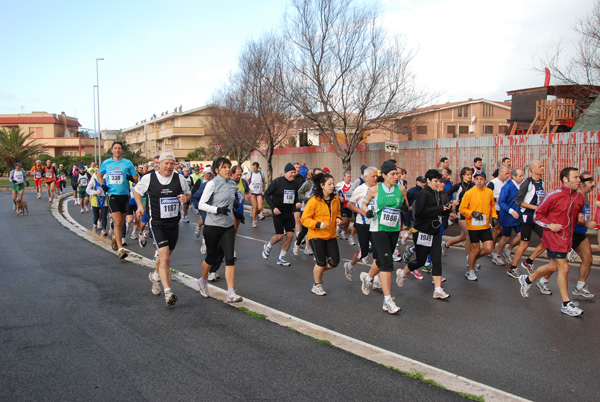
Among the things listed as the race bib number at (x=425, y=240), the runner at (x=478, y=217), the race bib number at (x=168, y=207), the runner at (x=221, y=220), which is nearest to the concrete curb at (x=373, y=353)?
the runner at (x=221, y=220)

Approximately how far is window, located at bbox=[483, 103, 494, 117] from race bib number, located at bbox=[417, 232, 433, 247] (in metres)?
47.9

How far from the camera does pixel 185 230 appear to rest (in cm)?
1502

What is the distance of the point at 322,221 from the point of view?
7316 millimetres

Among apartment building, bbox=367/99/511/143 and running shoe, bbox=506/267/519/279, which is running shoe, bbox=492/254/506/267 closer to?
running shoe, bbox=506/267/519/279

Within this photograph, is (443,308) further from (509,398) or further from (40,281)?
(40,281)

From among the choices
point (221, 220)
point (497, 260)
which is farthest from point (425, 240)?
point (497, 260)

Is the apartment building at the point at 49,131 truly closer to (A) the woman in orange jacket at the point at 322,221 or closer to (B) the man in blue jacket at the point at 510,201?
(B) the man in blue jacket at the point at 510,201

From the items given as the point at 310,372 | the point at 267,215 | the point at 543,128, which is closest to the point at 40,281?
the point at 310,372

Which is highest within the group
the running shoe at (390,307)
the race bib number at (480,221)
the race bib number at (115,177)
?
the race bib number at (115,177)

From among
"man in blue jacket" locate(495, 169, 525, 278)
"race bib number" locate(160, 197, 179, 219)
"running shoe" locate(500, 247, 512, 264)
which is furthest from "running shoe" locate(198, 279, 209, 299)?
"running shoe" locate(500, 247, 512, 264)

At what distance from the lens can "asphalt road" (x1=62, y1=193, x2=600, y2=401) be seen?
460 cm

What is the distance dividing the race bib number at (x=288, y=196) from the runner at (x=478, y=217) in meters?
3.19

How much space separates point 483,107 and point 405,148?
33411mm

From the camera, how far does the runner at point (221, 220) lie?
6.74 meters
